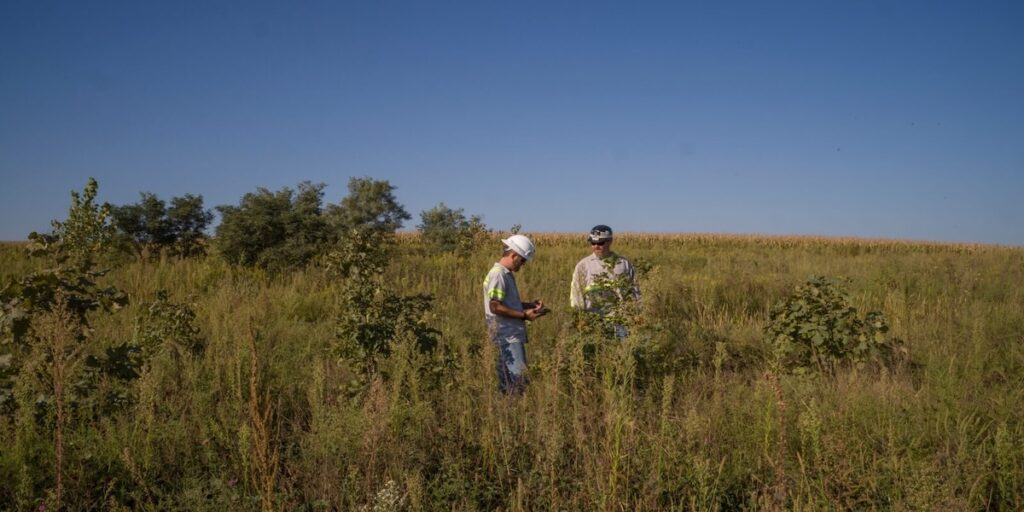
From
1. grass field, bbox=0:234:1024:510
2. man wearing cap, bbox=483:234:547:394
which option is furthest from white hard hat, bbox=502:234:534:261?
grass field, bbox=0:234:1024:510

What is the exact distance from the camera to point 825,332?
16.3 feet

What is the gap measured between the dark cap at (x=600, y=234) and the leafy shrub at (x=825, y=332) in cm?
178

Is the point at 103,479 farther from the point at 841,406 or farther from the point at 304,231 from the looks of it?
the point at 304,231

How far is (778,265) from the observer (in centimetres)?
1525

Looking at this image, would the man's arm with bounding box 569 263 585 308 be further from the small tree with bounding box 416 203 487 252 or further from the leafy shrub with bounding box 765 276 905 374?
the small tree with bounding box 416 203 487 252

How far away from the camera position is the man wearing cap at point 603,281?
485 cm

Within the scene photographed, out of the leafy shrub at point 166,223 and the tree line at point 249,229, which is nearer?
the tree line at point 249,229

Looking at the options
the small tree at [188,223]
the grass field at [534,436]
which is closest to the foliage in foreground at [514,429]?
the grass field at [534,436]

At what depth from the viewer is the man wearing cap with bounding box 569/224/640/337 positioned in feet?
15.9

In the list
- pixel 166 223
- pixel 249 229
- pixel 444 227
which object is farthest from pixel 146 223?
pixel 444 227

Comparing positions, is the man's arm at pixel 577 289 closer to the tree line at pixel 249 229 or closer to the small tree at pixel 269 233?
the tree line at pixel 249 229

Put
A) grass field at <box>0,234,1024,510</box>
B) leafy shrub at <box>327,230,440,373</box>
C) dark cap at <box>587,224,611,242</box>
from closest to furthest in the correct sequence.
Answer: grass field at <box>0,234,1024,510</box> < leafy shrub at <box>327,230,440,373</box> < dark cap at <box>587,224,611,242</box>

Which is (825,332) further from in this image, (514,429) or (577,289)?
(514,429)

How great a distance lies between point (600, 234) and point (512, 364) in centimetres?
172
